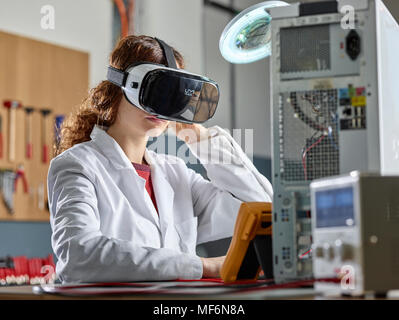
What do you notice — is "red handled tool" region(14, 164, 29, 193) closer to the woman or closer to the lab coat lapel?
the woman

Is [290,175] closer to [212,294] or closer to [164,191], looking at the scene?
[212,294]

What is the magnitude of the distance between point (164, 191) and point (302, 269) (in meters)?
0.87

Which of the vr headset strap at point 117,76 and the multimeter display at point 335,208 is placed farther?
the vr headset strap at point 117,76

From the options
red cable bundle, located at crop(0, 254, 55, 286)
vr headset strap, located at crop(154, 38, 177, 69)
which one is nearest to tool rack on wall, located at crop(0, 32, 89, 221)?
red cable bundle, located at crop(0, 254, 55, 286)

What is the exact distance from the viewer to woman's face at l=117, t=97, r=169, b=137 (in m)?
1.86

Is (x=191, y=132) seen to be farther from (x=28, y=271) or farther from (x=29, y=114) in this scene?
(x=29, y=114)

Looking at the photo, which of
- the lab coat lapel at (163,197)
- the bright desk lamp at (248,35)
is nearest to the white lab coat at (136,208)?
the lab coat lapel at (163,197)

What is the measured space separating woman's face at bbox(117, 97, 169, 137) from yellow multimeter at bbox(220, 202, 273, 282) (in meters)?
0.68

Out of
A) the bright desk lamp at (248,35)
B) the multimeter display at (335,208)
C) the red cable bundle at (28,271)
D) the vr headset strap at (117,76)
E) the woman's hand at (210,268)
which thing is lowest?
the red cable bundle at (28,271)

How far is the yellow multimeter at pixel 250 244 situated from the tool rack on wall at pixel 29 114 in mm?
2345

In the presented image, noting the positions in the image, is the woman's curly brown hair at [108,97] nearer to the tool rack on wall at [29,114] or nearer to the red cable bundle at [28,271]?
the red cable bundle at [28,271]

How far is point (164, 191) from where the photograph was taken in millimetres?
1940

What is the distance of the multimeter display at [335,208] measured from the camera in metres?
0.92
